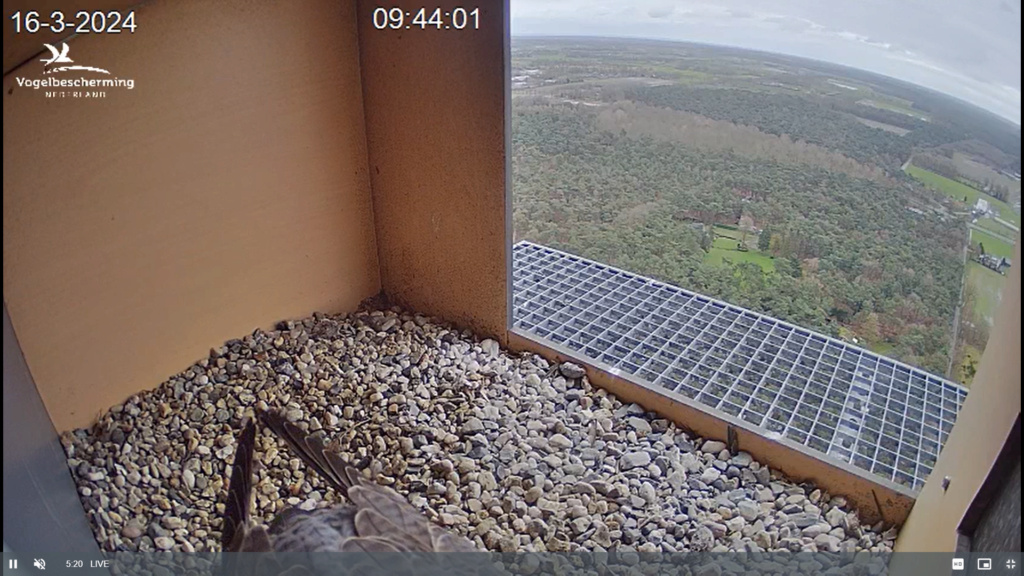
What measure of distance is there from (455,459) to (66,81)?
1281 mm

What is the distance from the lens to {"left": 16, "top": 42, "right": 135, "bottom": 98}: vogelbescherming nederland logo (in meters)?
1.41

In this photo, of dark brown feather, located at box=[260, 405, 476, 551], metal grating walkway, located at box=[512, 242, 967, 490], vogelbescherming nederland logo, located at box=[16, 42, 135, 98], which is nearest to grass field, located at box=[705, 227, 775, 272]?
metal grating walkway, located at box=[512, 242, 967, 490]

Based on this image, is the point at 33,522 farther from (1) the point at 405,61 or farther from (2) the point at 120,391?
(1) the point at 405,61

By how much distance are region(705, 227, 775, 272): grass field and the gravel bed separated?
496mm

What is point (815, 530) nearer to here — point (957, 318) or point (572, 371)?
point (957, 318)

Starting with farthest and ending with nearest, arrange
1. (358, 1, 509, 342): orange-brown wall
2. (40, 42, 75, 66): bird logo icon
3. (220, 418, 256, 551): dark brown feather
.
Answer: (358, 1, 509, 342): orange-brown wall, (40, 42, 75, 66): bird logo icon, (220, 418, 256, 551): dark brown feather

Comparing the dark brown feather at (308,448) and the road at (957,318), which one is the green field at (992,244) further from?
the dark brown feather at (308,448)

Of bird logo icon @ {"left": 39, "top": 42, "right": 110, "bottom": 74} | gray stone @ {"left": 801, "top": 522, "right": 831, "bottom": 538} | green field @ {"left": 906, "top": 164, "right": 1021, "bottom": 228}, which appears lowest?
gray stone @ {"left": 801, "top": 522, "right": 831, "bottom": 538}

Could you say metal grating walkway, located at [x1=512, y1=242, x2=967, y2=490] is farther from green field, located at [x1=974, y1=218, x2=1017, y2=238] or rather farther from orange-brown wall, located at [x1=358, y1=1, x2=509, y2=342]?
green field, located at [x1=974, y1=218, x2=1017, y2=238]

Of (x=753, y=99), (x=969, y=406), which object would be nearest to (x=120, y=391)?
(x=753, y=99)

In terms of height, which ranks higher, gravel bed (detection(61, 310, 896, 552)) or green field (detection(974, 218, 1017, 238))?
green field (detection(974, 218, 1017, 238))

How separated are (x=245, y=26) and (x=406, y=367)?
3.53ft

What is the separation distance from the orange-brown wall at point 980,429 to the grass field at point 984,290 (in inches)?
5.1

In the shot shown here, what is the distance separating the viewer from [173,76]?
5.46 feet
